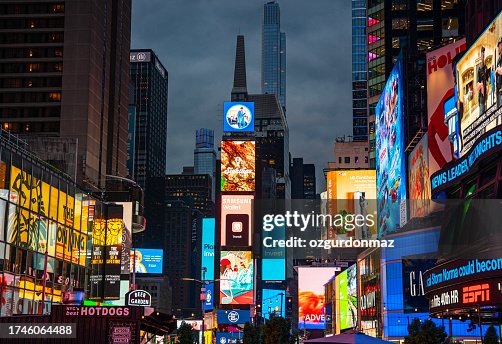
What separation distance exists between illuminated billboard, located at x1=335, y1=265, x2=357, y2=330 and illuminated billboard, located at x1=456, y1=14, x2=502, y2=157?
7912 cm

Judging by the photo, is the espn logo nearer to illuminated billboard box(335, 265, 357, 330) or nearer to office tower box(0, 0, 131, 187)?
office tower box(0, 0, 131, 187)

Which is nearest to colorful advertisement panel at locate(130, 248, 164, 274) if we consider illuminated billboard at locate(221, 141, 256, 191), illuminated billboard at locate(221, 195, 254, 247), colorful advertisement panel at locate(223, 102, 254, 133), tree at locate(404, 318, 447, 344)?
illuminated billboard at locate(221, 195, 254, 247)

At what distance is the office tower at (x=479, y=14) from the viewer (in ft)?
159

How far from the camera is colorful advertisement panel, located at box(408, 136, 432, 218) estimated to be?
3188 inches

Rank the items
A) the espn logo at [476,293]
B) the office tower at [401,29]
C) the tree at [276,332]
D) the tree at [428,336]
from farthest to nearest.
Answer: the office tower at [401,29]
the tree at [276,332]
the tree at [428,336]
the espn logo at [476,293]

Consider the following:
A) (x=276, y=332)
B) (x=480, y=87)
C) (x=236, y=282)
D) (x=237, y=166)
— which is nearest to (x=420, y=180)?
(x=276, y=332)

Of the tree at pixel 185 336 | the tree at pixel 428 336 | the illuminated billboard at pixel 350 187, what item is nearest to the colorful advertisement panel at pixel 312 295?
the illuminated billboard at pixel 350 187

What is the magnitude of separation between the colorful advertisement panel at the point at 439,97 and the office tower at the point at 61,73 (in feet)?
151

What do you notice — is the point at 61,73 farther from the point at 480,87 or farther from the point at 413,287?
the point at 480,87

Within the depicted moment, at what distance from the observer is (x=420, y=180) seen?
83375mm

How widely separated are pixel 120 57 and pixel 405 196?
5364 centimetres

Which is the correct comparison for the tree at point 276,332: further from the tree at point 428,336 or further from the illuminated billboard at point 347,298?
the illuminated billboard at point 347,298

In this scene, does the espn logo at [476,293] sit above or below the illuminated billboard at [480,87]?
below

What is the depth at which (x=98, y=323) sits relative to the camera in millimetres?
29547
